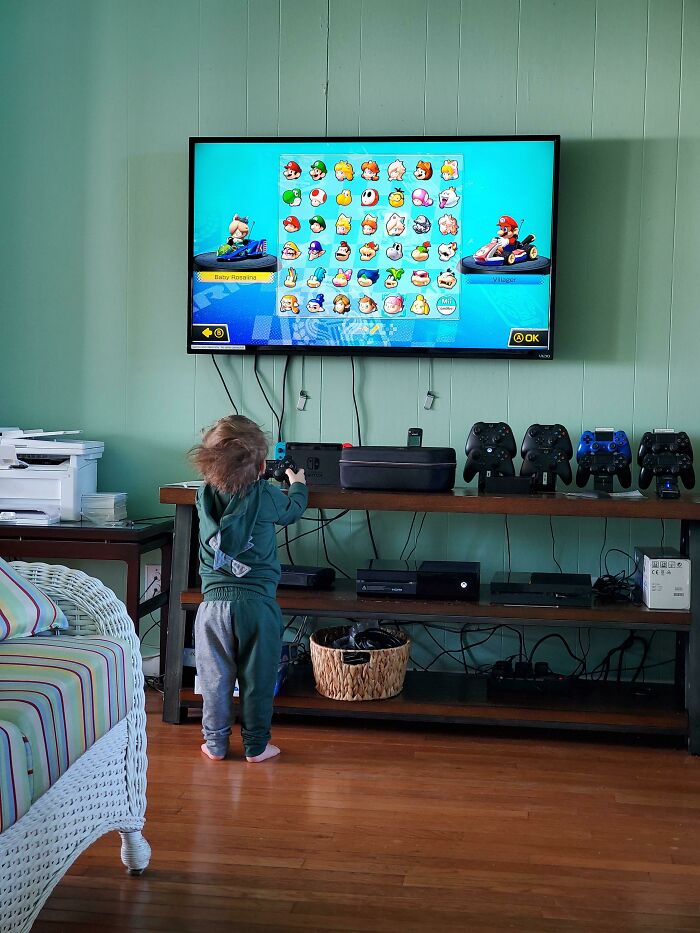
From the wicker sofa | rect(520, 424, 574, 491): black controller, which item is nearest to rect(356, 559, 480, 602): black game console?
rect(520, 424, 574, 491): black controller

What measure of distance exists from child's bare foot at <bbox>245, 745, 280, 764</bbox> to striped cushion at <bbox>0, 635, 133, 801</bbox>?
811 millimetres

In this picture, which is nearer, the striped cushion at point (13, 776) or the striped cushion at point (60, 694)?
the striped cushion at point (13, 776)

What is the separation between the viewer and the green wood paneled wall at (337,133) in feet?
11.5

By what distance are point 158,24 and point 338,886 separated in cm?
314

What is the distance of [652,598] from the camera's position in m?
3.07

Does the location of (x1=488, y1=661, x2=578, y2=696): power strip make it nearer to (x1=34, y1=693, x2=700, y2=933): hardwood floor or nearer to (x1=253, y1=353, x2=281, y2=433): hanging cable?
(x1=34, y1=693, x2=700, y2=933): hardwood floor

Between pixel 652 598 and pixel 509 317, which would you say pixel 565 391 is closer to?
pixel 509 317

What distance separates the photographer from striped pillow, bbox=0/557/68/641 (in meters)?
2.05

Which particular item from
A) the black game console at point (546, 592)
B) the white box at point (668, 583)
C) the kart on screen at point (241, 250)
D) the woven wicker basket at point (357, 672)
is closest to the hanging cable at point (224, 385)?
the kart on screen at point (241, 250)

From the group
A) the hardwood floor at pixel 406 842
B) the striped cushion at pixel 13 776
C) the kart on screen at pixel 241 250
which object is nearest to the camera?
the striped cushion at pixel 13 776

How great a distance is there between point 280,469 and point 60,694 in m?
1.58

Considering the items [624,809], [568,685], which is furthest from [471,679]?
[624,809]

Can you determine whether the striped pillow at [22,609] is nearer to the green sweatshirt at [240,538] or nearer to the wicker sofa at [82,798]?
the wicker sofa at [82,798]

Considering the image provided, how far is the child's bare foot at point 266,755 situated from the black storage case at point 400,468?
0.87 metres
